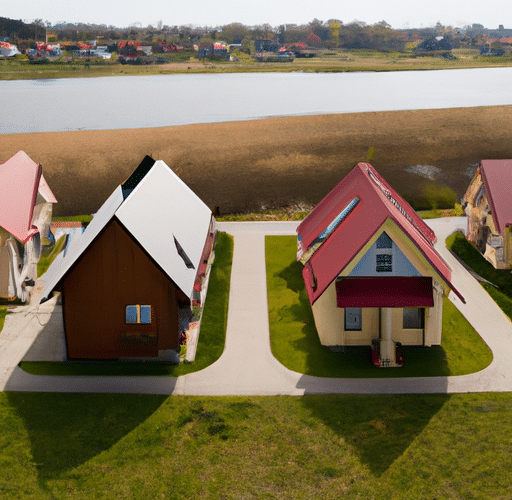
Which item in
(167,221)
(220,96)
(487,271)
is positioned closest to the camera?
(167,221)

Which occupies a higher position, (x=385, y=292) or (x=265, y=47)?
(x=265, y=47)

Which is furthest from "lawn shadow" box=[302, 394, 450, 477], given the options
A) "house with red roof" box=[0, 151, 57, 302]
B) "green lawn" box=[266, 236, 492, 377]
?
"house with red roof" box=[0, 151, 57, 302]

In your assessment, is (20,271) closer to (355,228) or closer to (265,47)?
(355,228)

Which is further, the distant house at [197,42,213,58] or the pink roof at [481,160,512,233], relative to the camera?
the distant house at [197,42,213,58]

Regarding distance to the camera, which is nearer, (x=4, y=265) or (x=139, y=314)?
(x=139, y=314)

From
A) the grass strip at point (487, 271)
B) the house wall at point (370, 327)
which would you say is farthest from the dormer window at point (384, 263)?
the grass strip at point (487, 271)

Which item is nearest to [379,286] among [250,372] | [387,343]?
[387,343]

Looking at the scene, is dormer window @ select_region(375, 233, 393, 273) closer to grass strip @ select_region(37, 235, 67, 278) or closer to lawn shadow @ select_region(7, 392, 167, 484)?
lawn shadow @ select_region(7, 392, 167, 484)
